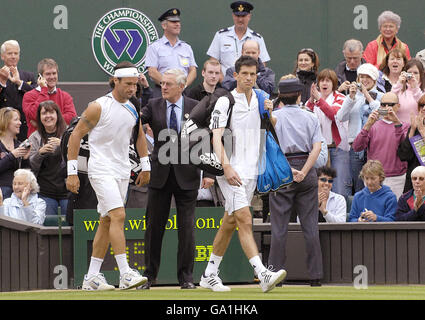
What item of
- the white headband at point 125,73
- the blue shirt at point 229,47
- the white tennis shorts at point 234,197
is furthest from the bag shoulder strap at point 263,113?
the blue shirt at point 229,47

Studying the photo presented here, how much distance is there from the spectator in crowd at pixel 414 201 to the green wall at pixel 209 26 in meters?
4.80

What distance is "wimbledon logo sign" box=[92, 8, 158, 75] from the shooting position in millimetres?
16234

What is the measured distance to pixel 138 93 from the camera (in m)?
11.9

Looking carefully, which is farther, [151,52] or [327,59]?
[327,59]

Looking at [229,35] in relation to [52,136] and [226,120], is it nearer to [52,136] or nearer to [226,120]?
[52,136]

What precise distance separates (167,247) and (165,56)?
12.3 ft

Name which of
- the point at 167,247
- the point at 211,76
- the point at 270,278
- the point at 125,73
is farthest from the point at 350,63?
the point at 270,278

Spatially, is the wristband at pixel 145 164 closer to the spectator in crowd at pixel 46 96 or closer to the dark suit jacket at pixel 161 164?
the dark suit jacket at pixel 161 164

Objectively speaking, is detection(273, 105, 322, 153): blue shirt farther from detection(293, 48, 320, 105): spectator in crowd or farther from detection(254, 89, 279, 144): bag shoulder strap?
detection(293, 48, 320, 105): spectator in crowd

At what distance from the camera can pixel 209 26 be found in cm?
1722

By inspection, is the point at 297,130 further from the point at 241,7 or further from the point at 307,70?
the point at 241,7

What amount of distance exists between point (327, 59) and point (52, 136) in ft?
17.4

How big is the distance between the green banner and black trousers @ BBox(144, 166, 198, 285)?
0.84 metres
